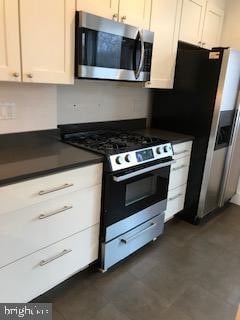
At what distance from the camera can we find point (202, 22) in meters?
2.66

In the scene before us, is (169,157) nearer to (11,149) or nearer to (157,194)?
(157,194)

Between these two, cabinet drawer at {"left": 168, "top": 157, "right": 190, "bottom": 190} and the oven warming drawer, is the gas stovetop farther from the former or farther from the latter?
the oven warming drawer

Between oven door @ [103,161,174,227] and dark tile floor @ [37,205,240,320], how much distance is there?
455 mm

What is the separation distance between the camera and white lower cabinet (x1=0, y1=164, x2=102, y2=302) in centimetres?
138

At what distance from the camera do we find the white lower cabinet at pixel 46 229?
1.38 metres

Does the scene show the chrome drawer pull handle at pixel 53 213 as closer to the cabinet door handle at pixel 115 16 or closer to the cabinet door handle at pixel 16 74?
the cabinet door handle at pixel 16 74

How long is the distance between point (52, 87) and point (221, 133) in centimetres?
173

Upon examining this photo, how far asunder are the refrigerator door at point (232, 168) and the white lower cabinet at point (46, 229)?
5.63 ft

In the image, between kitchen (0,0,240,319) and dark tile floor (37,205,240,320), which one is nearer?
kitchen (0,0,240,319)

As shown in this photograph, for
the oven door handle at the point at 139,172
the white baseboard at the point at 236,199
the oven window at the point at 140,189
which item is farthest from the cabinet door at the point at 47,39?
the white baseboard at the point at 236,199

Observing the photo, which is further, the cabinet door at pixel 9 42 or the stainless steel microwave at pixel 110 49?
the stainless steel microwave at pixel 110 49

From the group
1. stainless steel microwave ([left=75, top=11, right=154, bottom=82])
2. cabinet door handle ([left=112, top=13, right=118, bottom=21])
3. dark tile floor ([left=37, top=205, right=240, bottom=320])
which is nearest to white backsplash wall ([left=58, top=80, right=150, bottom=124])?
stainless steel microwave ([left=75, top=11, right=154, bottom=82])

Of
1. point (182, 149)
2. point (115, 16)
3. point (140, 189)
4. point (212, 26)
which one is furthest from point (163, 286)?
point (212, 26)

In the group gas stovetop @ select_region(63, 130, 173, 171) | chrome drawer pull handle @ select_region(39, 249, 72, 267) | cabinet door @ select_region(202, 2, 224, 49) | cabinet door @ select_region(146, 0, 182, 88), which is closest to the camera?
chrome drawer pull handle @ select_region(39, 249, 72, 267)
